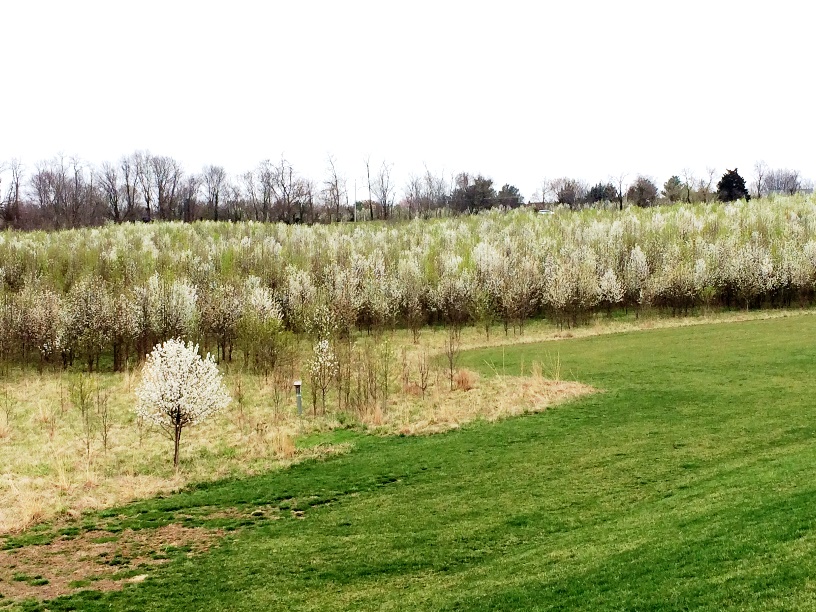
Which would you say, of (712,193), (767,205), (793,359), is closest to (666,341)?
(793,359)

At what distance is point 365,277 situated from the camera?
46781 mm

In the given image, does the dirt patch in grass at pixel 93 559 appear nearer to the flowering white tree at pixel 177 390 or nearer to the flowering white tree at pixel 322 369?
the flowering white tree at pixel 177 390

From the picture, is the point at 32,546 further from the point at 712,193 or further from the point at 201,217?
the point at 712,193

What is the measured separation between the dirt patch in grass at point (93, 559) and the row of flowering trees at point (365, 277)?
57.1 ft

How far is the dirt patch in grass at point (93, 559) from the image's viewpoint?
10484mm

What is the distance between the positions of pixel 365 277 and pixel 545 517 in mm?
35767

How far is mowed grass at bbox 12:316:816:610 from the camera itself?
8.23 m

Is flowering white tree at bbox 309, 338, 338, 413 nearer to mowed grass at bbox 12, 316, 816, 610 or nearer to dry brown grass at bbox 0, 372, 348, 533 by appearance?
dry brown grass at bbox 0, 372, 348, 533

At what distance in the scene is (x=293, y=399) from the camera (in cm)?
2439

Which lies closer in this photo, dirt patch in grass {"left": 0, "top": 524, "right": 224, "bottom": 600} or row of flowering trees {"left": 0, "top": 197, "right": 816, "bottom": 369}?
dirt patch in grass {"left": 0, "top": 524, "right": 224, "bottom": 600}

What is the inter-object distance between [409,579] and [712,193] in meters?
85.7

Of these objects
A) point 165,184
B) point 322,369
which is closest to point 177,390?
point 322,369

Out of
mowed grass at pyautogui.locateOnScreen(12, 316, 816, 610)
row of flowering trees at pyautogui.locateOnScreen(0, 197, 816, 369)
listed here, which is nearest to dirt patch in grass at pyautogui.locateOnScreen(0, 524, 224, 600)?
mowed grass at pyautogui.locateOnScreen(12, 316, 816, 610)

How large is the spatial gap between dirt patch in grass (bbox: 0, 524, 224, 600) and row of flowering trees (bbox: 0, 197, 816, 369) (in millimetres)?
17400
